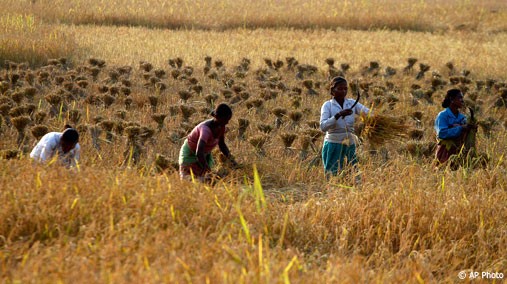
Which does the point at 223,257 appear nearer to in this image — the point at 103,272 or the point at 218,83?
the point at 103,272

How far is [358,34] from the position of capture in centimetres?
2334

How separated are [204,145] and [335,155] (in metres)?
1.64

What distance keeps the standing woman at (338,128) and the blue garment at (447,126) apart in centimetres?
75

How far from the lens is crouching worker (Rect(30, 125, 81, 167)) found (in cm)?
691

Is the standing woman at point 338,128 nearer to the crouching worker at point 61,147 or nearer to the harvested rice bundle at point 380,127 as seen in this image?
the harvested rice bundle at point 380,127

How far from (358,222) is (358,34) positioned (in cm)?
1770

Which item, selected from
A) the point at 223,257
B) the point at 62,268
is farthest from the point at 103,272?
the point at 223,257

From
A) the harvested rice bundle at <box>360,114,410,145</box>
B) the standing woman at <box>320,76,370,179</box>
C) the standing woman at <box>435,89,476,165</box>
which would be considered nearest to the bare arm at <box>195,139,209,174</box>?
the standing woman at <box>320,76,370,179</box>

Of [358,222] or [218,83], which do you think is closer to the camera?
[358,222]

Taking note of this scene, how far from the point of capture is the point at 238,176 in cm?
738

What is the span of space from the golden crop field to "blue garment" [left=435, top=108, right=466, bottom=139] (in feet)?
1.15

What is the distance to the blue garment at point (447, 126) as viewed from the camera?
8.00m

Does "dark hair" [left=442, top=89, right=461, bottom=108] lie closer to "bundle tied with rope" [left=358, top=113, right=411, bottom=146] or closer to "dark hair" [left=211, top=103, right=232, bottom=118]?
"bundle tied with rope" [left=358, top=113, right=411, bottom=146]

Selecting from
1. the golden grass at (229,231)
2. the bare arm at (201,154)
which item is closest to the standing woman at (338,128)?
the golden grass at (229,231)
